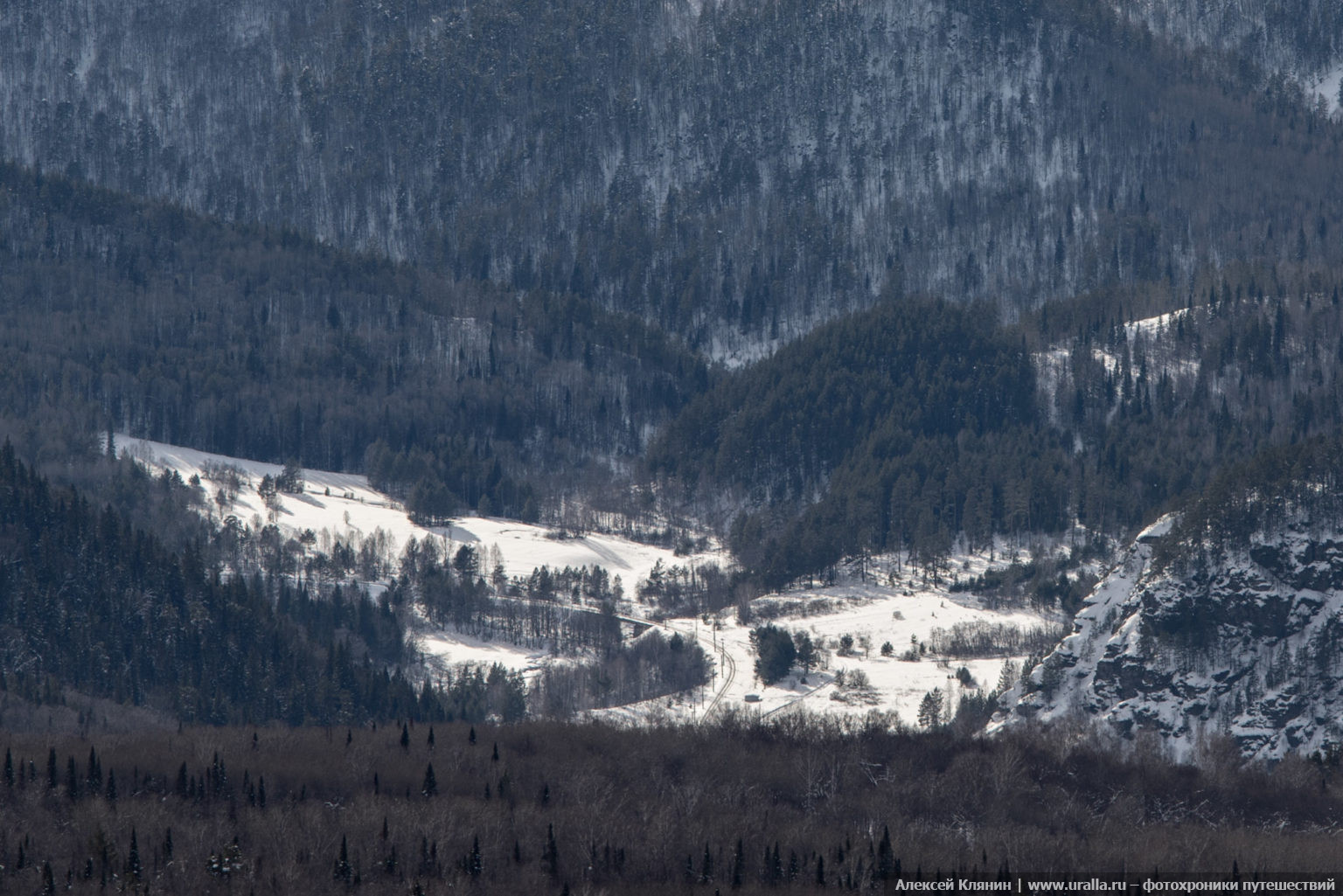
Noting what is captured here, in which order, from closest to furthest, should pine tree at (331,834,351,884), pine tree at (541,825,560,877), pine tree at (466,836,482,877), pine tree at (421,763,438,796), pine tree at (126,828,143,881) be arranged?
1. pine tree at (126,828,143,881)
2. pine tree at (331,834,351,884)
3. pine tree at (466,836,482,877)
4. pine tree at (541,825,560,877)
5. pine tree at (421,763,438,796)

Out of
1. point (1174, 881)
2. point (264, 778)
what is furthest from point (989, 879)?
point (264, 778)

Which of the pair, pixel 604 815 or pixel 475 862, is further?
pixel 604 815

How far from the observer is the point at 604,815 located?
17338 centimetres

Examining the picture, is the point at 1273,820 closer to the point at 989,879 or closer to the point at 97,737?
the point at 989,879

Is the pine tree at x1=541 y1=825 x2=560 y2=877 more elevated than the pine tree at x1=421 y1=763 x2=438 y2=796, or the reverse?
the pine tree at x1=421 y1=763 x2=438 y2=796

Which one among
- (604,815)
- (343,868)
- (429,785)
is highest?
(429,785)

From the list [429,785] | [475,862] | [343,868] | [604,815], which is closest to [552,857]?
[475,862]

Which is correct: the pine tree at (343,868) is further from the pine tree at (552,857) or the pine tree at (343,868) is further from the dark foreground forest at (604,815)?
the pine tree at (552,857)

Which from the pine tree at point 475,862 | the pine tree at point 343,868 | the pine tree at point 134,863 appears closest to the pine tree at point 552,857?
the pine tree at point 475,862

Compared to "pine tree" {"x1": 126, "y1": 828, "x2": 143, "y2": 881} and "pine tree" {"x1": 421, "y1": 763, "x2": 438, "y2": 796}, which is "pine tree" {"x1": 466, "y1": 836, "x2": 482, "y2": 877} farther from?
"pine tree" {"x1": 126, "y1": 828, "x2": 143, "y2": 881}

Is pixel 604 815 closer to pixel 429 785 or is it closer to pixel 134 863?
pixel 429 785

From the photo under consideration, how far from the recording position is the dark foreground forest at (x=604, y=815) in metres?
158

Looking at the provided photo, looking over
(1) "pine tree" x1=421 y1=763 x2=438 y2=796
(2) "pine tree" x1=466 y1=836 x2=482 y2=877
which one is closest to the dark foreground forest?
(2) "pine tree" x1=466 y1=836 x2=482 y2=877

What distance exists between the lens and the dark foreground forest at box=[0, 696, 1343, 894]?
15838 centimetres
